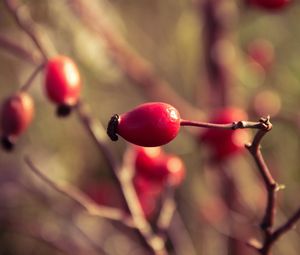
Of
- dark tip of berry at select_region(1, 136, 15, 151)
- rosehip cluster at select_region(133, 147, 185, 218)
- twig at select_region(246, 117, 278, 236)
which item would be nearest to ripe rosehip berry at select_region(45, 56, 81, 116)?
dark tip of berry at select_region(1, 136, 15, 151)

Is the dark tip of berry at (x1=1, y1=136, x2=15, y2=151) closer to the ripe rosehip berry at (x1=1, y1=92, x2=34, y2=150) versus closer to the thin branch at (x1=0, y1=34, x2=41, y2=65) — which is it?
the ripe rosehip berry at (x1=1, y1=92, x2=34, y2=150)

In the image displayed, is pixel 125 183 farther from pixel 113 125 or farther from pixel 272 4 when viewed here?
pixel 272 4

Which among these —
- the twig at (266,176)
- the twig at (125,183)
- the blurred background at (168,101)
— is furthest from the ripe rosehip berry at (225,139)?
the twig at (266,176)

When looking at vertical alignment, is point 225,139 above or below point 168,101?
below

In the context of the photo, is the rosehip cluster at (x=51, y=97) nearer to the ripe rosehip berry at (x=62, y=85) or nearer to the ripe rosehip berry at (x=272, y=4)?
the ripe rosehip berry at (x=62, y=85)

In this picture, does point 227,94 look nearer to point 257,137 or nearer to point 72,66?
point 72,66

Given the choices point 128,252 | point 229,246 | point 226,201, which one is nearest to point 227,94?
point 226,201

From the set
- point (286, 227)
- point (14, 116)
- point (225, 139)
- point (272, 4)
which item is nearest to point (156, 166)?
point (225, 139)
